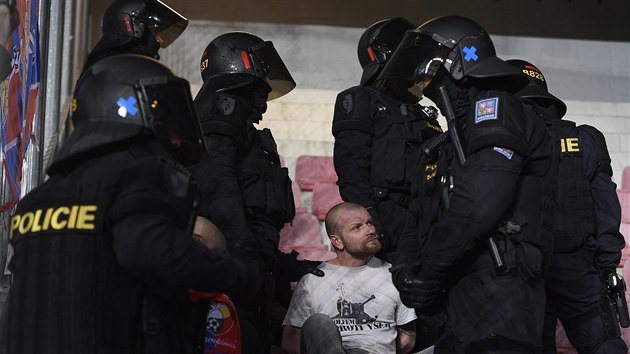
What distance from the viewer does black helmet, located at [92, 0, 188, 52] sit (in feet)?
15.8

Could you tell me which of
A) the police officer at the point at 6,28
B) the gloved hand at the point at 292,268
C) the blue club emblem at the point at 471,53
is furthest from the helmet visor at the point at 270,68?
the blue club emblem at the point at 471,53

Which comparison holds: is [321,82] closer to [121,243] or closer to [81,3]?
[81,3]

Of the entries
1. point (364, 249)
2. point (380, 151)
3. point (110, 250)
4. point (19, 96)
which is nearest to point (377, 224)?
point (364, 249)

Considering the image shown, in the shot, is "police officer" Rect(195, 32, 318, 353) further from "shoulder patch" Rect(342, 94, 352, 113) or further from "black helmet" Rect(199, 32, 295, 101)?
"shoulder patch" Rect(342, 94, 352, 113)

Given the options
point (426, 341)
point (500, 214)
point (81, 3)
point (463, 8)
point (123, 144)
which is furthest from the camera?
point (463, 8)

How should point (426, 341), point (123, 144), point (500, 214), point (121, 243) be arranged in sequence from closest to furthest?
point (121, 243) → point (123, 144) → point (500, 214) → point (426, 341)

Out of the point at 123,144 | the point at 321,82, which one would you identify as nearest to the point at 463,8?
the point at 321,82

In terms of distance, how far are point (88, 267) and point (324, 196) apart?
408 centimetres

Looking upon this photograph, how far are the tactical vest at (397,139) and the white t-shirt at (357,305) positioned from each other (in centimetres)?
46

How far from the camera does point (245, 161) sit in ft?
14.8

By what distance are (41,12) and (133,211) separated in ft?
9.03

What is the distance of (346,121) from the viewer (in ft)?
16.2

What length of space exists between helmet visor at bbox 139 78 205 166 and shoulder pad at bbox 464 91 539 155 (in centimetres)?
102

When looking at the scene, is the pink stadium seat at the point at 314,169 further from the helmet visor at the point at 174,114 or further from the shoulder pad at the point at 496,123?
the helmet visor at the point at 174,114
